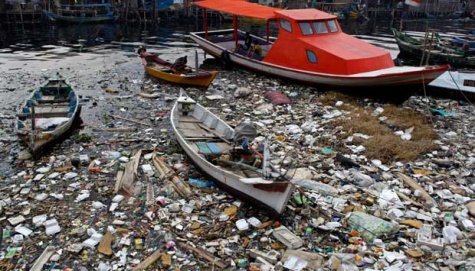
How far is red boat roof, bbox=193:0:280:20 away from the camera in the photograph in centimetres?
1532

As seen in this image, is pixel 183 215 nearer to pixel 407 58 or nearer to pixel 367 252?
pixel 367 252

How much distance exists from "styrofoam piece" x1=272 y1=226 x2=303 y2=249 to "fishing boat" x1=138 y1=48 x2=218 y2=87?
28.4 feet

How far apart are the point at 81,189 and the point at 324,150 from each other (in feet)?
17.6

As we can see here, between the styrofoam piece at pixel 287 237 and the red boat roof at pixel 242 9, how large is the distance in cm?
1029

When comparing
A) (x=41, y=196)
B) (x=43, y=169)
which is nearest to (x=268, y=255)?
(x=41, y=196)

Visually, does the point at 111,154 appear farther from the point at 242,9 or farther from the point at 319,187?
the point at 242,9

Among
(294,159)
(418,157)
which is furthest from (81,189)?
(418,157)

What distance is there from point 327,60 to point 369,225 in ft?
25.3

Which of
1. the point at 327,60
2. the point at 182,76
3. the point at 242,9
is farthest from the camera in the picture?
the point at 242,9

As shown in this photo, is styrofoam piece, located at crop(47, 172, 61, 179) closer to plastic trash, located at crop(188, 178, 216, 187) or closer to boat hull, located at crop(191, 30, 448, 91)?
plastic trash, located at crop(188, 178, 216, 187)

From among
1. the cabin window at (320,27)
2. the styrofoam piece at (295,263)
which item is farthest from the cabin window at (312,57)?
the styrofoam piece at (295,263)

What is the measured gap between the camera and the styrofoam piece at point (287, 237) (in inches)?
242

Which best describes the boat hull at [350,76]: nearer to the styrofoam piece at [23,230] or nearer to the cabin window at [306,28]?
the cabin window at [306,28]

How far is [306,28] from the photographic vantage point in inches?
550
